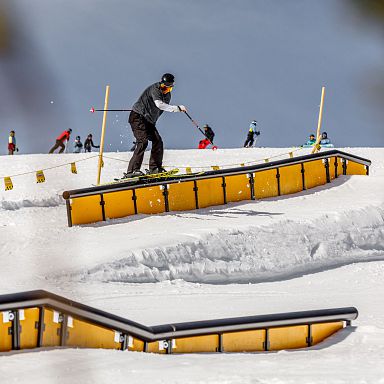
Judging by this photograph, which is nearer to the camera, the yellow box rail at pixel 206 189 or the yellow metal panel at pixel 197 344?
the yellow metal panel at pixel 197 344

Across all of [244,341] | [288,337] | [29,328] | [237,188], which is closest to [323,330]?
[288,337]

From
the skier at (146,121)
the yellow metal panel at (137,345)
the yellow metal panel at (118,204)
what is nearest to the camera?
the yellow metal panel at (137,345)

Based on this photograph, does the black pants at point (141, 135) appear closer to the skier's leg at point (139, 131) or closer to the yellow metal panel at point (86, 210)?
the skier's leg at point (139, 131)

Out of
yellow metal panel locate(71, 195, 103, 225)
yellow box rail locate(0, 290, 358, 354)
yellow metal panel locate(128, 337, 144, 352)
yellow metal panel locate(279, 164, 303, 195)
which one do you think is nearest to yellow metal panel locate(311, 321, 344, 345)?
yellow box rail locate(0, 290, 358, 354)

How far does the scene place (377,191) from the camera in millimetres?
15227

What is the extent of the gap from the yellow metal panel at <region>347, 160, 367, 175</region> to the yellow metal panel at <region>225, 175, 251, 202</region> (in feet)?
12.7

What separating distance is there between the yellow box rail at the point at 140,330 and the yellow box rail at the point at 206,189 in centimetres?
623

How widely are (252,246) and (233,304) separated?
2589 mm

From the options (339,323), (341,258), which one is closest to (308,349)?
(339,323)

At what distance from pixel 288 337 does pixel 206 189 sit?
7.64 meters

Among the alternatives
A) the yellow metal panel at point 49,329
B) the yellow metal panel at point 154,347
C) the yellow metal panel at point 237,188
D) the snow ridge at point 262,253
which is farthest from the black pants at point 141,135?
the yellow metal panel at point 49,329

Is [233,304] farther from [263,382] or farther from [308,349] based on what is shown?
[263,382]

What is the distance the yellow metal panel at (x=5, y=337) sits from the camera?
15.7ft

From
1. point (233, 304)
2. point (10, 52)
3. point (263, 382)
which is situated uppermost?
point (10, 52)
